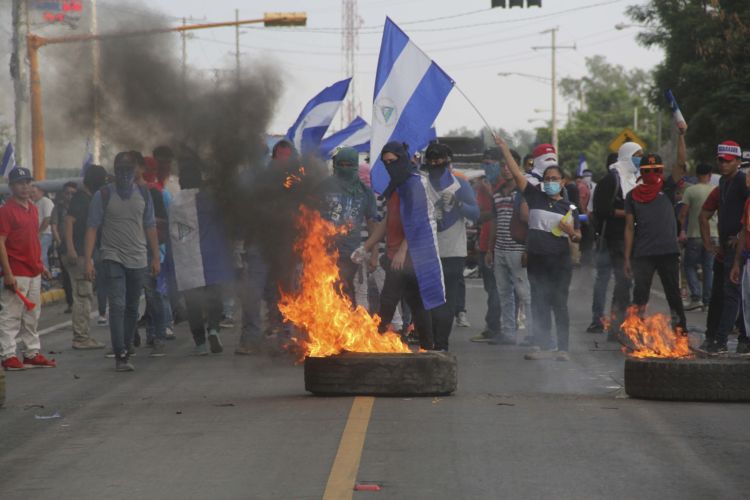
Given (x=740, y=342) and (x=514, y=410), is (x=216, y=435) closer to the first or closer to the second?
(x=514, y=410)

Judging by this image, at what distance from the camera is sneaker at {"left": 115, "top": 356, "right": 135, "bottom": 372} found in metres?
12.5

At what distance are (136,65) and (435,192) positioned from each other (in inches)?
129

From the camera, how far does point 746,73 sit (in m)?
33.1

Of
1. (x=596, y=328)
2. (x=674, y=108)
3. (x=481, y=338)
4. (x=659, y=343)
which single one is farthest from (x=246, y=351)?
(x=674, y=108)

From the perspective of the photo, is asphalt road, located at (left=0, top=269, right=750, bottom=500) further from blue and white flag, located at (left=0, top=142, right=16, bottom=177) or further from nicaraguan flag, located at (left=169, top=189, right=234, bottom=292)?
blue and white flag, located at (left=0, top=142, right=16, bottom=177)

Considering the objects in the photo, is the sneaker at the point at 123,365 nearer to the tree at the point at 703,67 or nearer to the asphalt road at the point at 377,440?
the asphalt road at the point at 377,440

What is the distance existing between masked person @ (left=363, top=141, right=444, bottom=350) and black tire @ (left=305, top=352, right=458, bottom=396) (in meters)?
1.37

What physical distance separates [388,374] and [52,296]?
642 inches

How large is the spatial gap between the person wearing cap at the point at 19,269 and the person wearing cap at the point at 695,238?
921 centimetres

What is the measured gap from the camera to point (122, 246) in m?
12.7

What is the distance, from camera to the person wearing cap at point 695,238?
18.3 metres

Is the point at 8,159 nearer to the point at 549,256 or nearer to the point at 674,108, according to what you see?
the point at 549,256

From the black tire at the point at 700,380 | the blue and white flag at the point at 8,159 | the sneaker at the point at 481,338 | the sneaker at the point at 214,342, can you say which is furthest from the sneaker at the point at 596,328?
the blue and white flag at the point at 8,159

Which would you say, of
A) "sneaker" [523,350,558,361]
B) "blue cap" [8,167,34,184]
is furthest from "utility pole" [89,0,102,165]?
"sneaker" [523,350,558,361]
